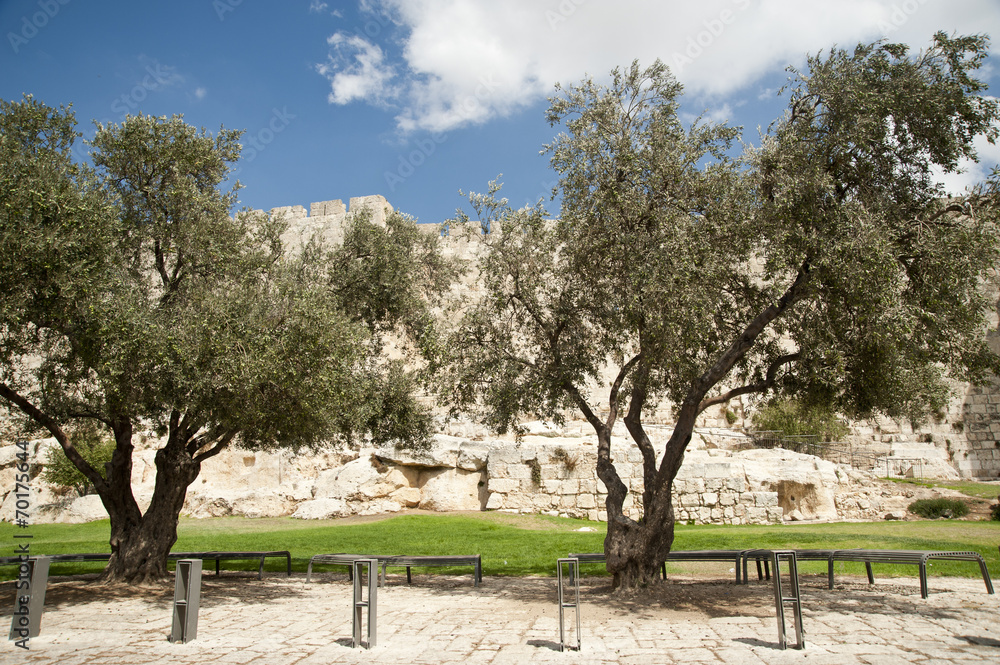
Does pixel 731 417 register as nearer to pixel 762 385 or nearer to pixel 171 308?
pixel 762 385

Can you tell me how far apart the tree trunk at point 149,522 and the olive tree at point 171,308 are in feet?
0.07

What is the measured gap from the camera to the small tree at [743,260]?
24.0 ft

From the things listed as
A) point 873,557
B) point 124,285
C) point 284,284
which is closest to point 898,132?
point 873,557

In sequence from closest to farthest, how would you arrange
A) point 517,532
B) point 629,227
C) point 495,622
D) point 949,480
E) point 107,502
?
point 495,622, point 629,227, point 107,502, point 517,532, point 949,480

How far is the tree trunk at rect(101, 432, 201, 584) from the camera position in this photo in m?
9.46

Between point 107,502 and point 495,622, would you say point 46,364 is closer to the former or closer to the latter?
point 107,502

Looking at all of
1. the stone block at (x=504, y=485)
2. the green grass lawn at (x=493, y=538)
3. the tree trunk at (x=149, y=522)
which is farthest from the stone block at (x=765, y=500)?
the tree trunk at (x=149, y=522)

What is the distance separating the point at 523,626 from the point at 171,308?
5.74 m

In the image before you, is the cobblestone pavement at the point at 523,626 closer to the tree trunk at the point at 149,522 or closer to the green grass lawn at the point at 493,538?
the tree trunk at the point at 149,522

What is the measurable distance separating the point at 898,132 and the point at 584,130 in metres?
3.75

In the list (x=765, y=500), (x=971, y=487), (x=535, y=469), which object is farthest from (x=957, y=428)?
(x=535, y=469)

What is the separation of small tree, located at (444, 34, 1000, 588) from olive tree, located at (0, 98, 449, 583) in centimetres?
198

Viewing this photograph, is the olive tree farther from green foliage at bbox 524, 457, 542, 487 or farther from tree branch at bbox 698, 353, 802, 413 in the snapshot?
green foliage at bbox 524, 457, 542, 487

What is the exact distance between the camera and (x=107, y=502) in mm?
9781
